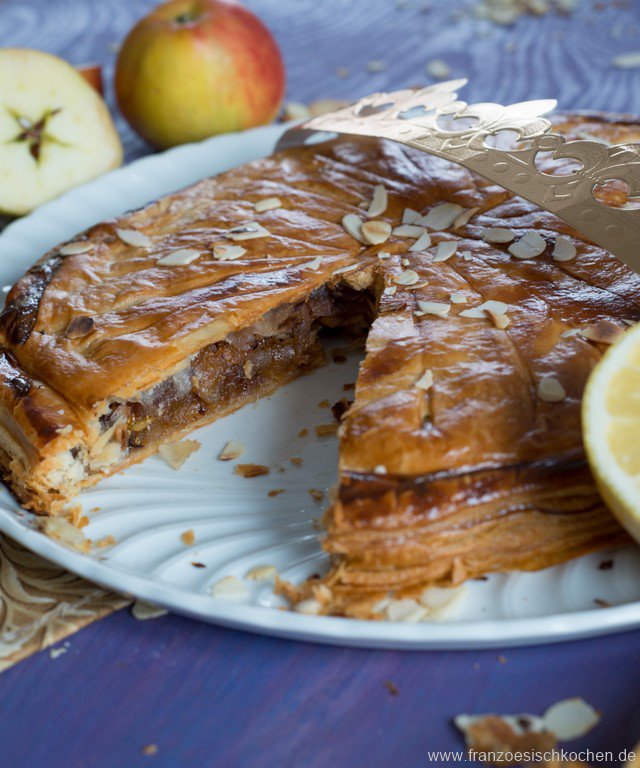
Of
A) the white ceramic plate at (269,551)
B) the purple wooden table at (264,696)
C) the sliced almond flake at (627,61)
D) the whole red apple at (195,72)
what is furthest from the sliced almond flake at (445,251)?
the sliced almond flake at (627,61)

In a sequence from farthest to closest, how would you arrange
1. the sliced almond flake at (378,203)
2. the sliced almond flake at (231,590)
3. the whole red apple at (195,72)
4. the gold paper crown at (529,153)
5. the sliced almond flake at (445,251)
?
the whole red apple at (195,72), the sliced almond flake at (378,203), the sliced almond flake at (445,251), the gold paper crown at (529,153), the sliced almond flake at (231,590)

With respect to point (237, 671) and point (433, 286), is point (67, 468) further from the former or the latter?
point (433, 286)

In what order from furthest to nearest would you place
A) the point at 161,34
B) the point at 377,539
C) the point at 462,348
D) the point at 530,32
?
the point at 530,32 → the point at 161,34 → the point at 462,348 → the point at 377,539

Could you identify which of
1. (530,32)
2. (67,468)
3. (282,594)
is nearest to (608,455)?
(282,594)

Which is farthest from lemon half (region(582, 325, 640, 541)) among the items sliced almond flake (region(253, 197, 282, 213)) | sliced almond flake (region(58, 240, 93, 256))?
sliced almond flake (region(58, 240, 93, 256))

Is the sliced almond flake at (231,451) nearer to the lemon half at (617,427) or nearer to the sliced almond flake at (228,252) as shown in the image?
the sliced almond flake at (228,252)
